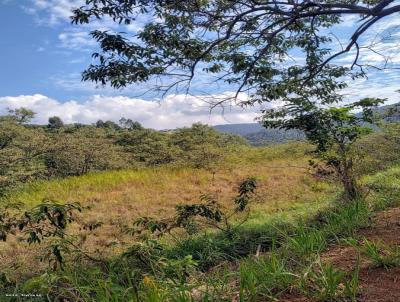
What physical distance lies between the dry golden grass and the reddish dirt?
3.83m

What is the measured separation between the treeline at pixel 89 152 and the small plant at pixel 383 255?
1192 centimetres

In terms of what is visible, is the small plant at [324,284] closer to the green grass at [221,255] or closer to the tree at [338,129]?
the green grass at [221,255]

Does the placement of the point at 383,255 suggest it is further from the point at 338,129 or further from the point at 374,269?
the point at 338,129

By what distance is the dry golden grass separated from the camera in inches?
339

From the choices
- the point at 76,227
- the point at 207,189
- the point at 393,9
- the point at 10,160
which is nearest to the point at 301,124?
the point at 393,9

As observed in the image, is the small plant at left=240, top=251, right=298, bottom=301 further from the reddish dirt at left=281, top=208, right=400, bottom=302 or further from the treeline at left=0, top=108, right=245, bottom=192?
the treeline at left=0, top=108, right=245, bottom=192

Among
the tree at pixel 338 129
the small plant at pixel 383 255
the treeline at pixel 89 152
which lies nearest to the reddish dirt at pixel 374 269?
the small plant at pixel 383 255

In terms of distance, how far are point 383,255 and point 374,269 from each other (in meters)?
0.27

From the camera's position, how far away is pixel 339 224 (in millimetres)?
Answer: 3787

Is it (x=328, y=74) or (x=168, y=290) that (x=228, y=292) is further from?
(x=328, y=74)

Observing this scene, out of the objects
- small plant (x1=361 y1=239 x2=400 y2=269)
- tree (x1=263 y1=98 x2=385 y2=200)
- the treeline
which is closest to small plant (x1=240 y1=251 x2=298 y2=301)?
small plant (x1=361 y1=239 x2=400 y2=269)

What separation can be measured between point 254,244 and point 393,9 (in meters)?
3.24

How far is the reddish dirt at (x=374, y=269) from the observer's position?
199 centimetres

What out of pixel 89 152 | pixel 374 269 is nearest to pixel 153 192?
pixel 89 152
